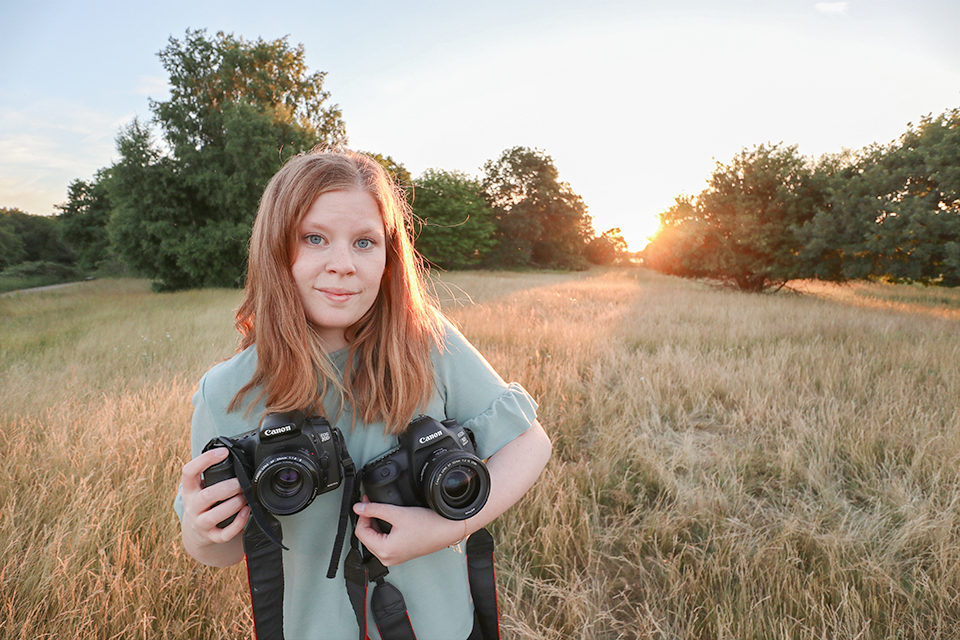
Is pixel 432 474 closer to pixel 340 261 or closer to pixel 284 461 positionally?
pixel 284 461

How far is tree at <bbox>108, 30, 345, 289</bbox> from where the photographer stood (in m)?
18.6

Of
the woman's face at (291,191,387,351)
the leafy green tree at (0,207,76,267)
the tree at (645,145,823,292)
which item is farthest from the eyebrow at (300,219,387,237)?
the leafy green tree at (0,207,76,267)

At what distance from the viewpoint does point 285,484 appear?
1053 mm

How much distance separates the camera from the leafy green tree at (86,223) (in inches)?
1160

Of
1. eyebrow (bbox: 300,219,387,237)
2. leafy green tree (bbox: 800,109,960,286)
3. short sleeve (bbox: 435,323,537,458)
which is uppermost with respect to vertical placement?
leafy green tree (bbox: 800,109,960,286)

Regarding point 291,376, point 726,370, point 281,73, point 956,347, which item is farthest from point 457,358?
point 281,73

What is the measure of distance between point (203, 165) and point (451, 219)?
2137cm

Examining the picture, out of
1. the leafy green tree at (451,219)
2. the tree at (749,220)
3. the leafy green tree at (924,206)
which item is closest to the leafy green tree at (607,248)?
the leafy green tree at (451,219)

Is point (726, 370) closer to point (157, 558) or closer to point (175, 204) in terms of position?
point (157, 558)

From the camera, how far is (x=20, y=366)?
5309mm

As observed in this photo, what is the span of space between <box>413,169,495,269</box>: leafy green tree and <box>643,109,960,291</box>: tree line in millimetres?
21885

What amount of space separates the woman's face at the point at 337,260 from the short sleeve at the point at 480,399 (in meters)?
0.31

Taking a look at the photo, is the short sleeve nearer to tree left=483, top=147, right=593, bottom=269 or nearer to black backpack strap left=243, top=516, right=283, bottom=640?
black backpack strap left=243, top=516, right=283, bottom=640

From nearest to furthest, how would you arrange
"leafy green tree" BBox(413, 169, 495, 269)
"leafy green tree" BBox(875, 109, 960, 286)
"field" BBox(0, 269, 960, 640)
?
"field" BBox(0, 269, 960, 640) < "leafy green tree" BBox(875, 109, 960, 286) < "leafy green tree" BBox(413, 169, 495, 269)
